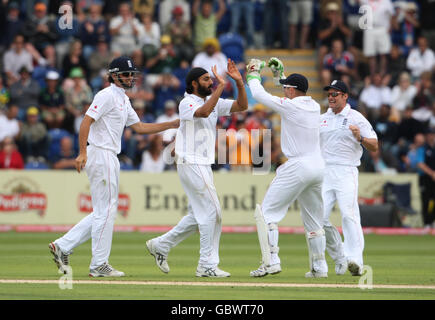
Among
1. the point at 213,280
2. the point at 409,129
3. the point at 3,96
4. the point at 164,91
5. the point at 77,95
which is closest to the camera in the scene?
the point at 213,280

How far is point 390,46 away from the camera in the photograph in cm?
2636

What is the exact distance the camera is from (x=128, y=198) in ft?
70.4

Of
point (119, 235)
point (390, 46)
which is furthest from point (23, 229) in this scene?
point (390, 46)

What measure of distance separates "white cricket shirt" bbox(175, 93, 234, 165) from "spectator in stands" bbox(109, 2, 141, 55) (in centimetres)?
1349

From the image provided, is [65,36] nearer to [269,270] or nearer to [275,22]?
[275,22]

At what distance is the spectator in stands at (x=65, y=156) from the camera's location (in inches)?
862

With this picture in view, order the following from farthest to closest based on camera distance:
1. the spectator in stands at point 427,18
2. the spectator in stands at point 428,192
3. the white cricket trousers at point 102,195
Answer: the spectator in stands at point 427,18
the spectator in stands at point 428,192
the white cricket trousers at point 102,195

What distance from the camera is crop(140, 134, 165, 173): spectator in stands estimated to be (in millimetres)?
22094

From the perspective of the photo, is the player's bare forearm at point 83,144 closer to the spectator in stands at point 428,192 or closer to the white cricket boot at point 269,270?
the white cricket boot at point 269,270

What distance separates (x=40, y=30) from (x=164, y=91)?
370 cm

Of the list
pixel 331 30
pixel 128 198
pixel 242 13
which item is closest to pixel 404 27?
pixel 331 30

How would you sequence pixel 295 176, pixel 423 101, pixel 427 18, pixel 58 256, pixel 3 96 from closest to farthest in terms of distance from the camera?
pixel 295 176 → pixel 58 256 → pixel 3 96 → pixel 423 101 → pixel 427 18

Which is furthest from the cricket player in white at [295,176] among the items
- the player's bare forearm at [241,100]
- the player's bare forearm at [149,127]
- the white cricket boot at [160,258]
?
the player's bare forearm at [149,127]

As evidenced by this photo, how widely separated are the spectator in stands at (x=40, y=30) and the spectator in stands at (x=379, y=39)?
26.9ft
